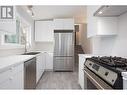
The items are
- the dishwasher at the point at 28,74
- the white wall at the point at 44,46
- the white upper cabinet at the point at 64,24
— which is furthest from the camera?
the white wall at the point at 44,46

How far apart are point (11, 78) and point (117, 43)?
2211 millimetres

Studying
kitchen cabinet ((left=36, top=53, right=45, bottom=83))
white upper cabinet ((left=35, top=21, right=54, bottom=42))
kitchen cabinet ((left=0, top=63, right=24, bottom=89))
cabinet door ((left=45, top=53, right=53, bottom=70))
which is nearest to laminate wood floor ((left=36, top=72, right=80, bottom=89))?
kitchen cabinet ((left=36, top=53, right=45, bottom=83))

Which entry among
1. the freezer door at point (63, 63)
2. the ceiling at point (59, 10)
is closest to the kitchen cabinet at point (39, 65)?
the freezer door at point (63, 63)

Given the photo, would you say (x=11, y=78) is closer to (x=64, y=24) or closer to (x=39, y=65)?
(x=39, y=65)

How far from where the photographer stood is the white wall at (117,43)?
2.98 meters

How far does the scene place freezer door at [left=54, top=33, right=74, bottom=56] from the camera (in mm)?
6824

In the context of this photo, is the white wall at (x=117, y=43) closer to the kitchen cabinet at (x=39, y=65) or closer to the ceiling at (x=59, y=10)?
the ceiling at (x=59, y=10)

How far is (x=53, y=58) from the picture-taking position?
271 inches

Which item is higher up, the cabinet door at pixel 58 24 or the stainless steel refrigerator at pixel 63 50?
the cabinet door at pixel 58 24

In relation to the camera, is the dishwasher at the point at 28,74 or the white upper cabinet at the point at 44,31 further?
the white upper cabinet at the point at 44,31

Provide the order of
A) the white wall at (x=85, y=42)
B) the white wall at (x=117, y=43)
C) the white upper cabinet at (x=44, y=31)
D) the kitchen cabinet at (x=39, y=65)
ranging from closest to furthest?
the white wall at (x=117, y=43) < the kitchen cabinet at (x=39, y=65) < the white upper cabinet at (x=44, y=31) < the white wall at (x=85, y=42)
